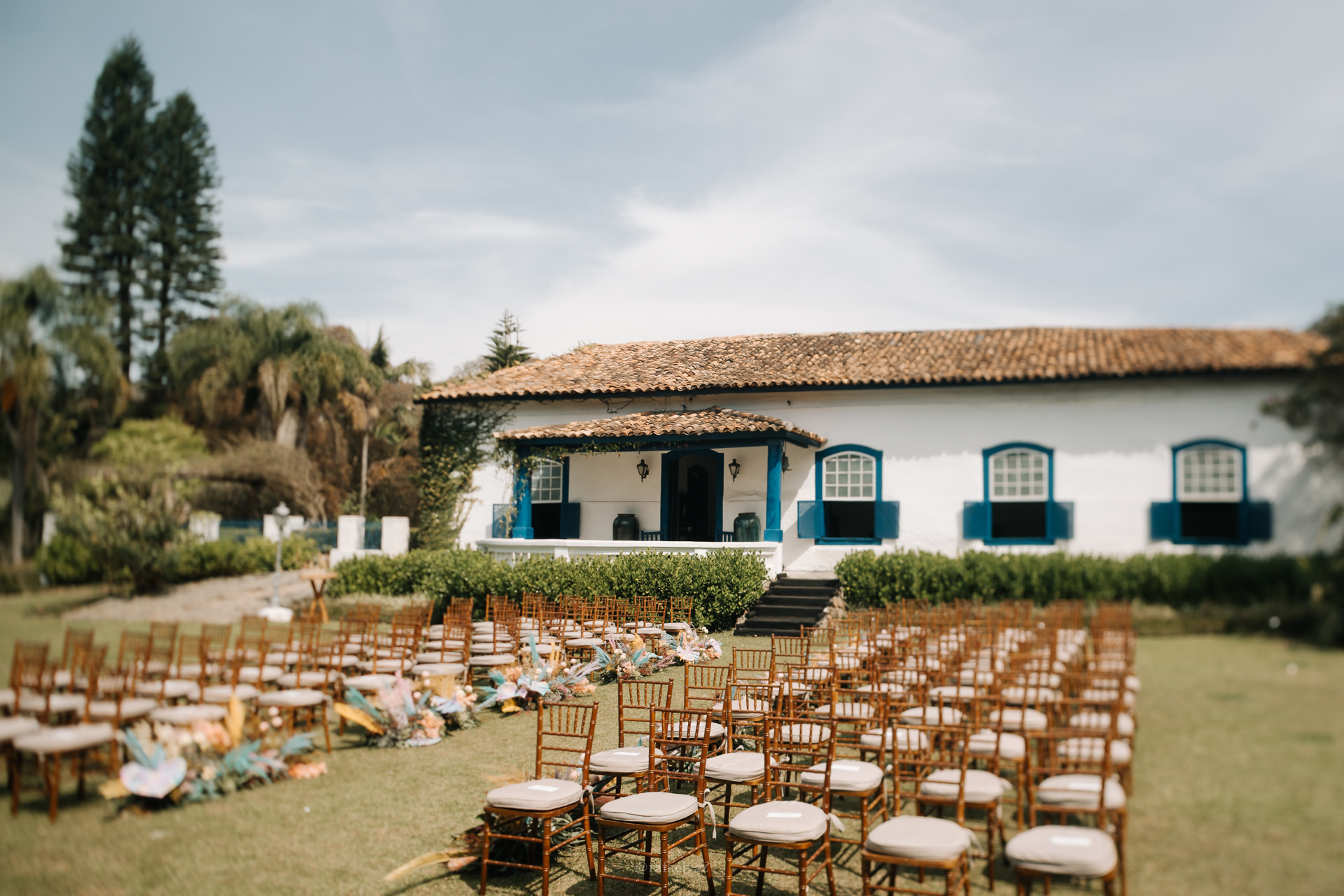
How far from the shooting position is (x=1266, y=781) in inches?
98.4

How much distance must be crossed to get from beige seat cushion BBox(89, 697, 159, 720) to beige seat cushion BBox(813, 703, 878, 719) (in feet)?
14.5

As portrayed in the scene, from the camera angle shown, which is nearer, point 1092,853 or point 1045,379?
point 1092,853

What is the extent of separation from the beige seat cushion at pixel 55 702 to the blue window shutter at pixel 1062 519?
3451 millimetres

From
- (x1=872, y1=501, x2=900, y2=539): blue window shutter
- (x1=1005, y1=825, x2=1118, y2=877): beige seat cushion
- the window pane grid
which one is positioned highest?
the window pane grid

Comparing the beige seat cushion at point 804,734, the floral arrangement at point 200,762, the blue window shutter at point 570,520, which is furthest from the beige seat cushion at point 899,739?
the blue window shutter at point 570,520

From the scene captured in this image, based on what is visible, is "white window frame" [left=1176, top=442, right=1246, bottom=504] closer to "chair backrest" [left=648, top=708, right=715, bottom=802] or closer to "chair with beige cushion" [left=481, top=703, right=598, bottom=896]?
"chair backrest" [left=648, top=708, right=715, bottom=802]

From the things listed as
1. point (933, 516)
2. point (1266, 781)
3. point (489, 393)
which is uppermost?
point (489, 393)

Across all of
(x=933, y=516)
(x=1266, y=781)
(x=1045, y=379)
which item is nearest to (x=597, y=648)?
(x=933, y=516)

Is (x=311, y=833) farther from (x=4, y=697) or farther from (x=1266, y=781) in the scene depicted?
(x=1266, y=781)

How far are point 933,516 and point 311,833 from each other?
4.91 m

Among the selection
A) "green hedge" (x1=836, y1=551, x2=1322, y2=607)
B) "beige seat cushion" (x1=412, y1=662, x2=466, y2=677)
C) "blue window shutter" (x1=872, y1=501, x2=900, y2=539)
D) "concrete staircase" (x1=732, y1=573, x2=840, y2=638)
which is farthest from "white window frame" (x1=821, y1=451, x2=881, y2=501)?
"beige seat cushion" (x1=412, y1=662, x2=466, y2=677)

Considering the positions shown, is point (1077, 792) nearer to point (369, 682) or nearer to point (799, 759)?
point (799, 759)

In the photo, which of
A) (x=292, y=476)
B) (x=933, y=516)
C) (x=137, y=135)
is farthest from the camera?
(x=933, y=516)

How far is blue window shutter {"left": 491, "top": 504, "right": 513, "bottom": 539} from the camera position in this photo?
59.2 ft
